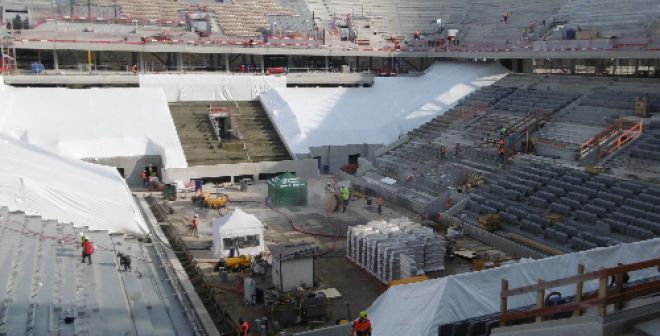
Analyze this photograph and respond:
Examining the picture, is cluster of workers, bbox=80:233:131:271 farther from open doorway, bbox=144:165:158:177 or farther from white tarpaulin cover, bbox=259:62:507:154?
white tarpaulin cover, bbox=259:62:507:154

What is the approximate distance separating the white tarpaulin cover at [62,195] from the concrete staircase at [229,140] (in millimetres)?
9414

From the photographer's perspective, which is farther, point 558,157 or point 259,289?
point 558,157

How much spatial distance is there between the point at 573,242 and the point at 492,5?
34.3 m

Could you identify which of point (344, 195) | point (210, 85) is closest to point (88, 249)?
point (344, 195)

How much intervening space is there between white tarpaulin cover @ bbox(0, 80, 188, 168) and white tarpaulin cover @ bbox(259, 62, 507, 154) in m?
6.28

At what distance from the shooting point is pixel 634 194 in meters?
20.0

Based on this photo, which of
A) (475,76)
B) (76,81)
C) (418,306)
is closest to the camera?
(418,306)

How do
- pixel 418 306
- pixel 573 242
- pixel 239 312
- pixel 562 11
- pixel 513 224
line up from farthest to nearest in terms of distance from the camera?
pixel 562 11 → pixel 513 224 → pixel 573 242 → pixel 239 312 → pixel 418 306

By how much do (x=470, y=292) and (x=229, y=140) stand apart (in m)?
24.2

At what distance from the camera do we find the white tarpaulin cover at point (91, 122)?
29.0m

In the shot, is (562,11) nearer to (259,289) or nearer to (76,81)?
(76,81)

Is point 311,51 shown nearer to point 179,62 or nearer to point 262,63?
point 262,63

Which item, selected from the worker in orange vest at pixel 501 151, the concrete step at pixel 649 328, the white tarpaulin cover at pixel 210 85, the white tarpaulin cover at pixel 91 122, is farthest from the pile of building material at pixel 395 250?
the white tarpaulin cover at pixel 210 85

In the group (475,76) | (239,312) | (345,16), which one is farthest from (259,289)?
(345,16)
